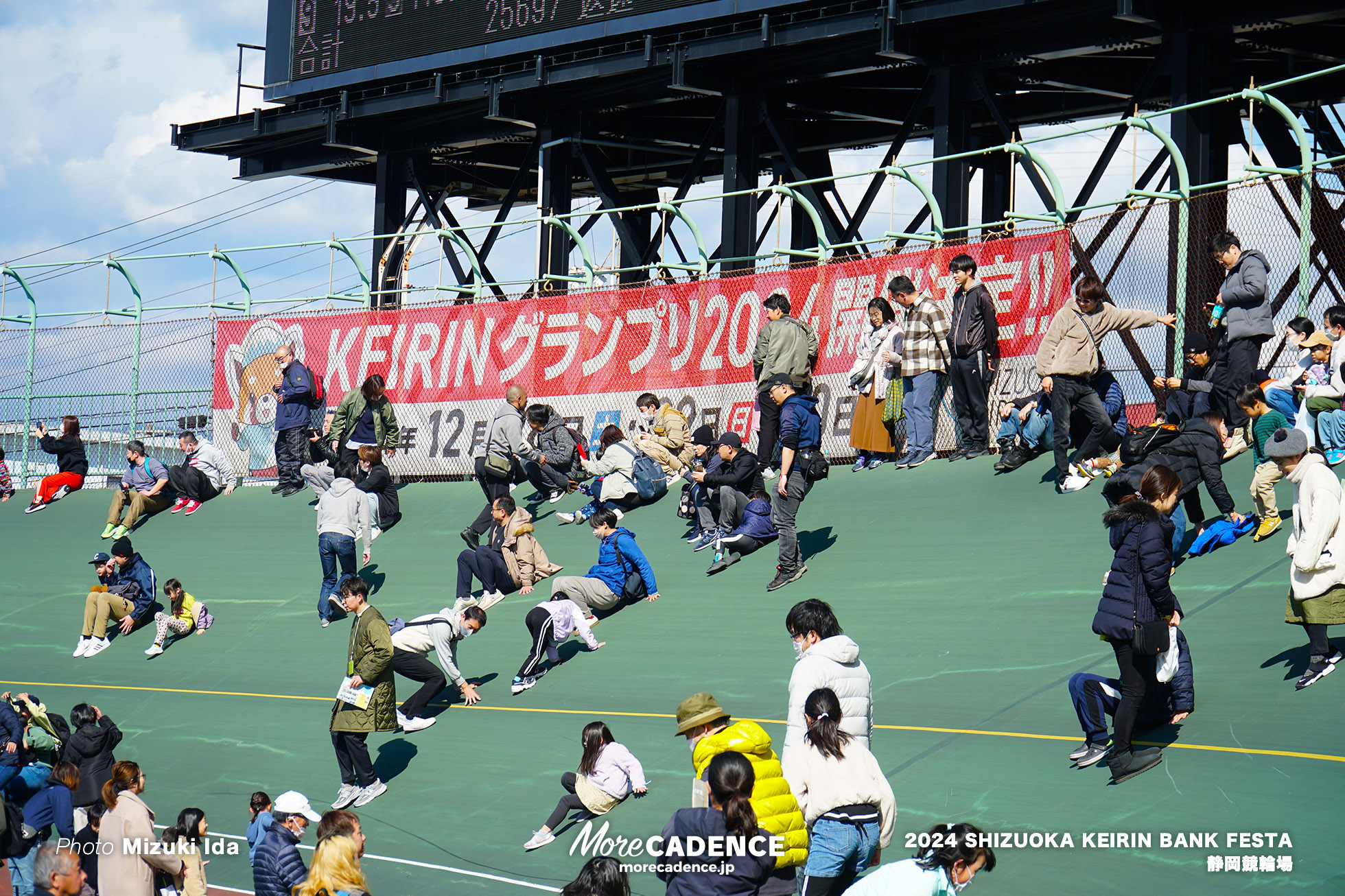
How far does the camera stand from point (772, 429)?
15164 mm

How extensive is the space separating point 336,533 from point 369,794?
5205 mm

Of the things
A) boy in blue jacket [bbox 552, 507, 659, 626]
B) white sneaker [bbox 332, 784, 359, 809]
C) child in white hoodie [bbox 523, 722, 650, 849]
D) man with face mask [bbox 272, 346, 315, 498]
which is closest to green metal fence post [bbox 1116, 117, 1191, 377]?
boy in blue jacket [bbox 552, 507, 659, 626]

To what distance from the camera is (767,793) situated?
652cm

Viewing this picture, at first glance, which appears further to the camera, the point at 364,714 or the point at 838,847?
the point at 364,714

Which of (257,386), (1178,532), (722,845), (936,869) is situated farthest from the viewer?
(257,386)

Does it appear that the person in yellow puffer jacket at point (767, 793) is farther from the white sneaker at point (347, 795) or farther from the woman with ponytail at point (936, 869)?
the white sneaker at point (347, 795)

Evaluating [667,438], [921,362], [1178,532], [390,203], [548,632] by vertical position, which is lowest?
[548,632]

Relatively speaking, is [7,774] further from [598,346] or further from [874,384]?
[874,384]

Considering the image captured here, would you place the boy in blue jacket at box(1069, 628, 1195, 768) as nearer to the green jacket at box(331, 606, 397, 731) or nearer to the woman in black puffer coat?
the woman in black puffer coat

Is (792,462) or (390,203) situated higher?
(390,203)

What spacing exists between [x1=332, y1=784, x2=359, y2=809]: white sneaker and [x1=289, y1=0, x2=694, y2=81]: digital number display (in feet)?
49.7

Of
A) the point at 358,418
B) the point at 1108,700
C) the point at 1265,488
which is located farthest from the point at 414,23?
the point at 1108,700

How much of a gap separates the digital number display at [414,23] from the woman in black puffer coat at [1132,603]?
15880 millimetres

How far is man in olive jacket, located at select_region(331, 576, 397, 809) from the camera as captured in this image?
34.9 feet
